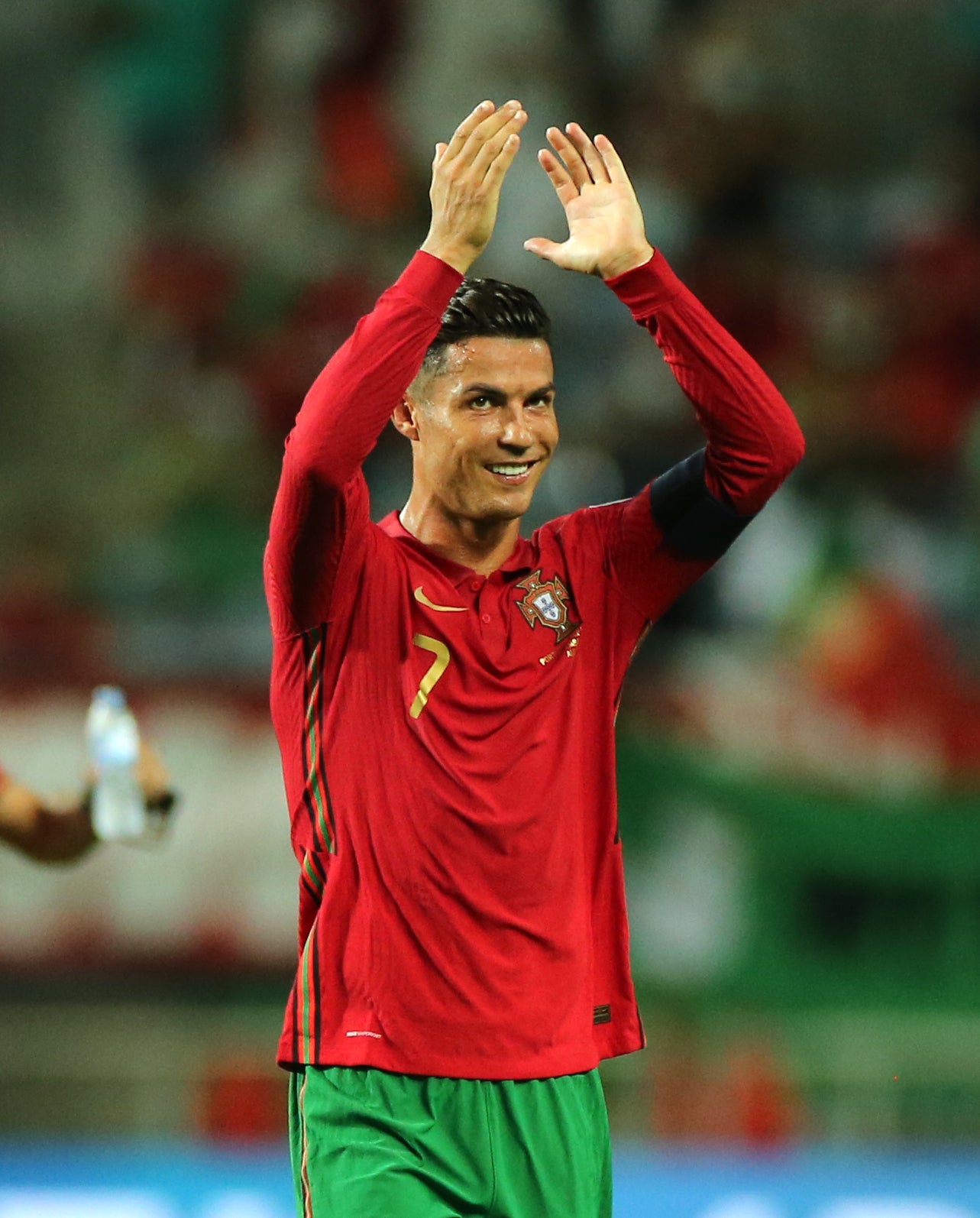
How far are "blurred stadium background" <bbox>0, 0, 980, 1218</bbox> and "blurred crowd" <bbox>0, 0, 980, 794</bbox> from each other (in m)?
0.02

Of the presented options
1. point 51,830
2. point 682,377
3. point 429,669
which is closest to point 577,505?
point 51,830

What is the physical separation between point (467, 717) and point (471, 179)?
2.67 ft

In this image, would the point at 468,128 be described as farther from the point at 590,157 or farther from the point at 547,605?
the point at 547,605

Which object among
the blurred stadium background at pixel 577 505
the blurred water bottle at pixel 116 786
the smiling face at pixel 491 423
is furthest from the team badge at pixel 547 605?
the blurred stadium background at pixel 577 505

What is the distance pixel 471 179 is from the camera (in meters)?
2.79

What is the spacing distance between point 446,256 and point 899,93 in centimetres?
830

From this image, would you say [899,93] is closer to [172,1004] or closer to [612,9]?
[612,9]

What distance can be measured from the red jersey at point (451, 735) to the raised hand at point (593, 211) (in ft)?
0.17

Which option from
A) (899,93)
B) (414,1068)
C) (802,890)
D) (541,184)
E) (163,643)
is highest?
(899,93)

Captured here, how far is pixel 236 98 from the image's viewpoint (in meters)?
10.4

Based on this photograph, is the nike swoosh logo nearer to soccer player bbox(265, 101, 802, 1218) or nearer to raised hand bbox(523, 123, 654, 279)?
soccer player bbox(265, 101, 802, 1218)

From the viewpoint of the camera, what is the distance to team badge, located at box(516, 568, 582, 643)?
299 centimetres

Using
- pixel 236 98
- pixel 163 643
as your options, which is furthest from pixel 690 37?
pixel 163 643

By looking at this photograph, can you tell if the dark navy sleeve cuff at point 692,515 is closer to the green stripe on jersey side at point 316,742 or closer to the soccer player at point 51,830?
the green stripe on jersey side at point 316,742
